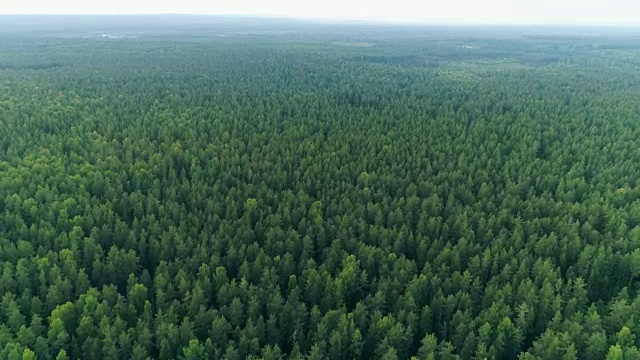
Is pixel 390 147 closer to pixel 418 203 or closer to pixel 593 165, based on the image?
pixel 418 203

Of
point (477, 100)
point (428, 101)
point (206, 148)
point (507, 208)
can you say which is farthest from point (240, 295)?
point (477, 100)

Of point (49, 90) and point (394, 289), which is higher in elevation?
point (49, 90)

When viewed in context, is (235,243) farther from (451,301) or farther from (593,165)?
(593,165)

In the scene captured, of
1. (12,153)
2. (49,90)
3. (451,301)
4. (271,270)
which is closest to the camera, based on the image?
(451,301)

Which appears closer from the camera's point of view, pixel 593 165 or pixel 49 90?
pixel 593 165

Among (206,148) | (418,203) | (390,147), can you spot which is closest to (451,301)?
(418,203)

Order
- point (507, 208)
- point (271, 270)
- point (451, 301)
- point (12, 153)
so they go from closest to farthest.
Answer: point (451, 301)
point (271, 270)
point (507, 208)
point (12, 153)
